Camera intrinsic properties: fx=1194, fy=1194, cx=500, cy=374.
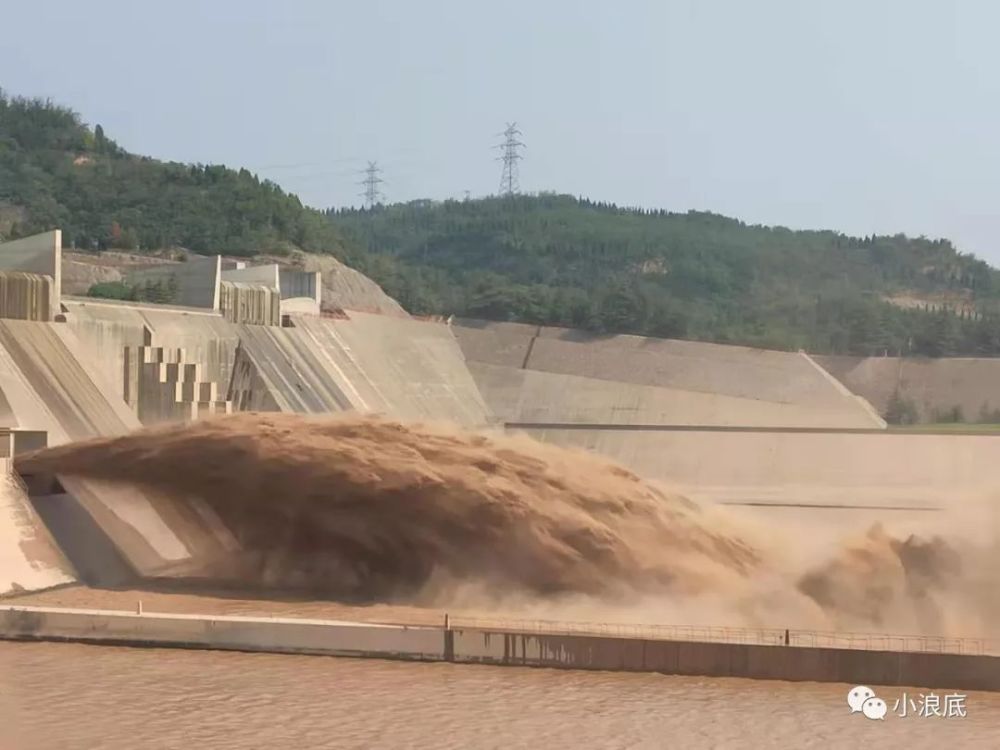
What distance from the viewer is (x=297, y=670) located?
13.5 meters

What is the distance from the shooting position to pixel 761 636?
14.1 meters

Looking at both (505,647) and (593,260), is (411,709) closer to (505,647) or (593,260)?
(505,647)

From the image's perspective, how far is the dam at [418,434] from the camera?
45.9 feet

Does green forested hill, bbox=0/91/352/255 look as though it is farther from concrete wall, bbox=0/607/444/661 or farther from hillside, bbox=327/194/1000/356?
concrete wall, bbox=0/607/444/661

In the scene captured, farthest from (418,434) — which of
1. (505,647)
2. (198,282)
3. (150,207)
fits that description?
(150,207)

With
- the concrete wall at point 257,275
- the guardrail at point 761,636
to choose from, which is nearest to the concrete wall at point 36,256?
the concrete wall at point 257,275

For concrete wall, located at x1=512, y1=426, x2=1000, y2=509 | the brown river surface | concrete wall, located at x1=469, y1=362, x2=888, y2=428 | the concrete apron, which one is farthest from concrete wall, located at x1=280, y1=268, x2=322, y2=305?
the brown river surface

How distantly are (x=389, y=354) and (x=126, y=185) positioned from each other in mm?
36806

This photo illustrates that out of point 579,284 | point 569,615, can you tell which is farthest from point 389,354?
point 579,284

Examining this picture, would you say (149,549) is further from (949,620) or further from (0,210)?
(0,210)

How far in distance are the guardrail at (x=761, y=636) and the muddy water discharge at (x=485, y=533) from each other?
102 centimetres

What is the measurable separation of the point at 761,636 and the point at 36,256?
25.9 meters

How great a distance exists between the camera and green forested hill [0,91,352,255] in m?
70.1

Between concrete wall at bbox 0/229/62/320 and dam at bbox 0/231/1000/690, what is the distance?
62mm
